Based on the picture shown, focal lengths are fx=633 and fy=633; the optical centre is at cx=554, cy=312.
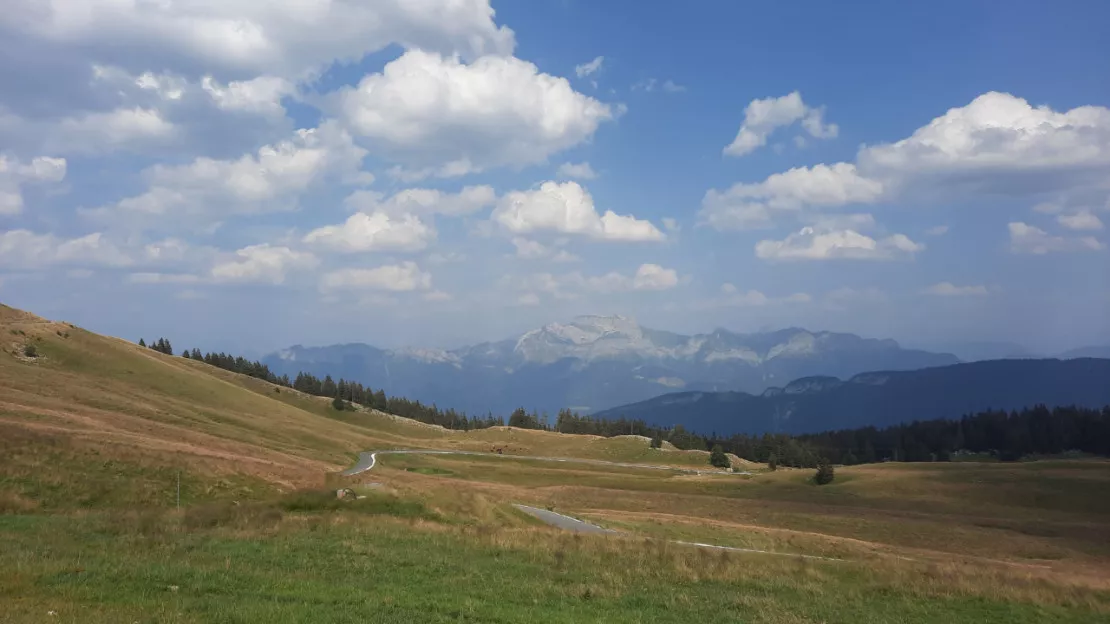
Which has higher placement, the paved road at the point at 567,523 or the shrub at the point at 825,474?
the paved road at the point at 567,523

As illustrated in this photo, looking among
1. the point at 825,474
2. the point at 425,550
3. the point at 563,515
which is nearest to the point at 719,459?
the point at 825,474

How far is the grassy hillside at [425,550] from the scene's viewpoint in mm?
14336

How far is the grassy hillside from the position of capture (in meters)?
14.3

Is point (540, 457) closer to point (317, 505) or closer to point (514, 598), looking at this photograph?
point (317, 505)

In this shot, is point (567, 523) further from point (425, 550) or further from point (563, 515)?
point (425, 550)

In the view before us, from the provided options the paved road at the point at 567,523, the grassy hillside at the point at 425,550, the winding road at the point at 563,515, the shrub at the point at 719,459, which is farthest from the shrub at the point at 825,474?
the paved road at the point at 567,523

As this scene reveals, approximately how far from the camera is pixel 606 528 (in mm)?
37625

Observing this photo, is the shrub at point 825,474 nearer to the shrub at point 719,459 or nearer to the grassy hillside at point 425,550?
the grassy hillside at point 425,550

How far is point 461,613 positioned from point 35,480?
27.3 m

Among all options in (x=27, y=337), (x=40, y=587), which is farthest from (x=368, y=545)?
(x=27, y=337)

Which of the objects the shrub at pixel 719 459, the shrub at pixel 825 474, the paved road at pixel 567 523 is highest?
the paved road at pixel 567 523

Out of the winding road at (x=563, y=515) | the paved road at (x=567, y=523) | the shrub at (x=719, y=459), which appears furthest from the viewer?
the shrub at (x=719, y=459)

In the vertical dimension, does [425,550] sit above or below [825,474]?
above

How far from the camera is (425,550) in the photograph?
2122cm
